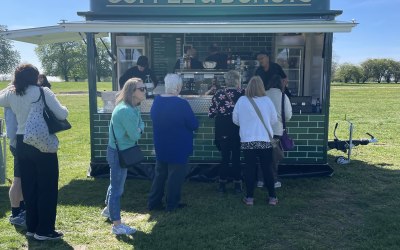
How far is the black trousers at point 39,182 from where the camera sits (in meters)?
3.97

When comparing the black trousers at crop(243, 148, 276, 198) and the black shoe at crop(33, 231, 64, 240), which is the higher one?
the black trousers at crop(243, 148, 276, 198)

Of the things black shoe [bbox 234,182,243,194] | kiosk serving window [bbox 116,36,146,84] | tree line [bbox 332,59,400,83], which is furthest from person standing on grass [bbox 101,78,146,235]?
tree line [bbox 332,59,400,83]

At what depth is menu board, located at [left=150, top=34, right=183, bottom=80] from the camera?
9719mm

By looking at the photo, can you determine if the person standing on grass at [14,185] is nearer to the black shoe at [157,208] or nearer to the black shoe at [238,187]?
the black shoe at [157,208]

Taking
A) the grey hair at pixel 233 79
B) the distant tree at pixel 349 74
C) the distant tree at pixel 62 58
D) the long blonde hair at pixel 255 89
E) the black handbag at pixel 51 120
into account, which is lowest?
the black handbag at pixel 51 120

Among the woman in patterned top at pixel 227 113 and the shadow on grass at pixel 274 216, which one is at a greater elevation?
the woman in patterned top at pixel 227 113

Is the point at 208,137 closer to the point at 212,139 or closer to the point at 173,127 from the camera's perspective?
the point at 212,139

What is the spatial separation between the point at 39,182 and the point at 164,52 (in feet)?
20.6

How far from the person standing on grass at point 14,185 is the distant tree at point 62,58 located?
68119 millimetres

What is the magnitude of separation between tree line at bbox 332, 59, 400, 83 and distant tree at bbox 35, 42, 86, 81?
160 feet

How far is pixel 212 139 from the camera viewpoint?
22.1 feet

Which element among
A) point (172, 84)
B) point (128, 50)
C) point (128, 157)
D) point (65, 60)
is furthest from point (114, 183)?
point (65, 60)

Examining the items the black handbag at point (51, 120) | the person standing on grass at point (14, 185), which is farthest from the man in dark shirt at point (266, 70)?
the person standing on grass at point (14, 185)

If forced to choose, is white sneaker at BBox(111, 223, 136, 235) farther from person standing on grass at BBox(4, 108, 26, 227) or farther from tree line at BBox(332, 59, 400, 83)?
tree line at BBox(332, 59, 400, 83)
